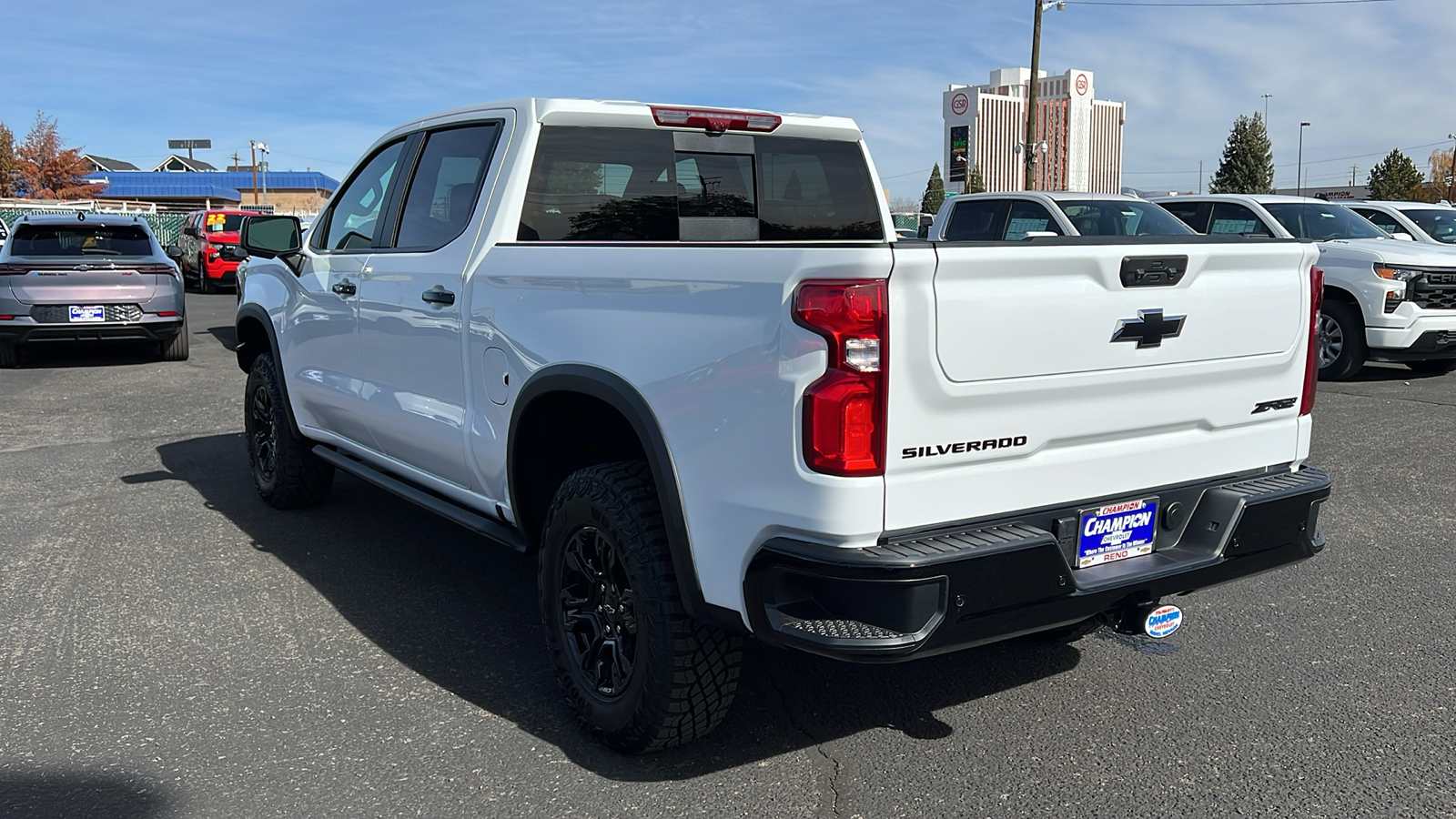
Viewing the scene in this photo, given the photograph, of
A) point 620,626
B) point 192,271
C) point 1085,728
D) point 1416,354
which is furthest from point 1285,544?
point 192,271

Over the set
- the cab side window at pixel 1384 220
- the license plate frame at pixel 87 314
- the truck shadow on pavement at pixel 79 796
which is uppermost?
the cab side window at pixel 1384 220

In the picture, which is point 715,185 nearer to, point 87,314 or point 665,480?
point 665,480

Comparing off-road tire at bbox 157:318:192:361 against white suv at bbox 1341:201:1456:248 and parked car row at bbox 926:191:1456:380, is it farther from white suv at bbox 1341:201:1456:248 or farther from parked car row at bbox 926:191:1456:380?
white suv at bbox 1341:201:1456:248

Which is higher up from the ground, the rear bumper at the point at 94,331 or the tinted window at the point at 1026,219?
the tinted window at the point at 1026,219

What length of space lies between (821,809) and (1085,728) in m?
0.97

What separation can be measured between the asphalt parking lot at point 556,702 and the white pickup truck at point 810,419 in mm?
356

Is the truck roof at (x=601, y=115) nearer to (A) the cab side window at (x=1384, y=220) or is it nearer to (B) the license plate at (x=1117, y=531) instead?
(B) the license plate at (x=1117, y=531)

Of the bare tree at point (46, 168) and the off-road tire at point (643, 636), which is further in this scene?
the bare tree at point (46, 168)

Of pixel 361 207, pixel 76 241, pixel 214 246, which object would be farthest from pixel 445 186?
pixel 214 246

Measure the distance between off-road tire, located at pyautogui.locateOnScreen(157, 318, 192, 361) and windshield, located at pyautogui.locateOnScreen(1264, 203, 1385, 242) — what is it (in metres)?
11.7

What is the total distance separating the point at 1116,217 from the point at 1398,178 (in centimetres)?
7441

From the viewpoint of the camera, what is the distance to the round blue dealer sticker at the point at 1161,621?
10.8 feet

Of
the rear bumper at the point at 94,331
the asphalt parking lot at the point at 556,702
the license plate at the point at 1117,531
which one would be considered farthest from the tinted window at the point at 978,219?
the license plate at the point at 1117,531

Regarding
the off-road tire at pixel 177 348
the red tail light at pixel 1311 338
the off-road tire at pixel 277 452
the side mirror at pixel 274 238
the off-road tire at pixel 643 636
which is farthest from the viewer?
the off-road tire at pixel 177 348
